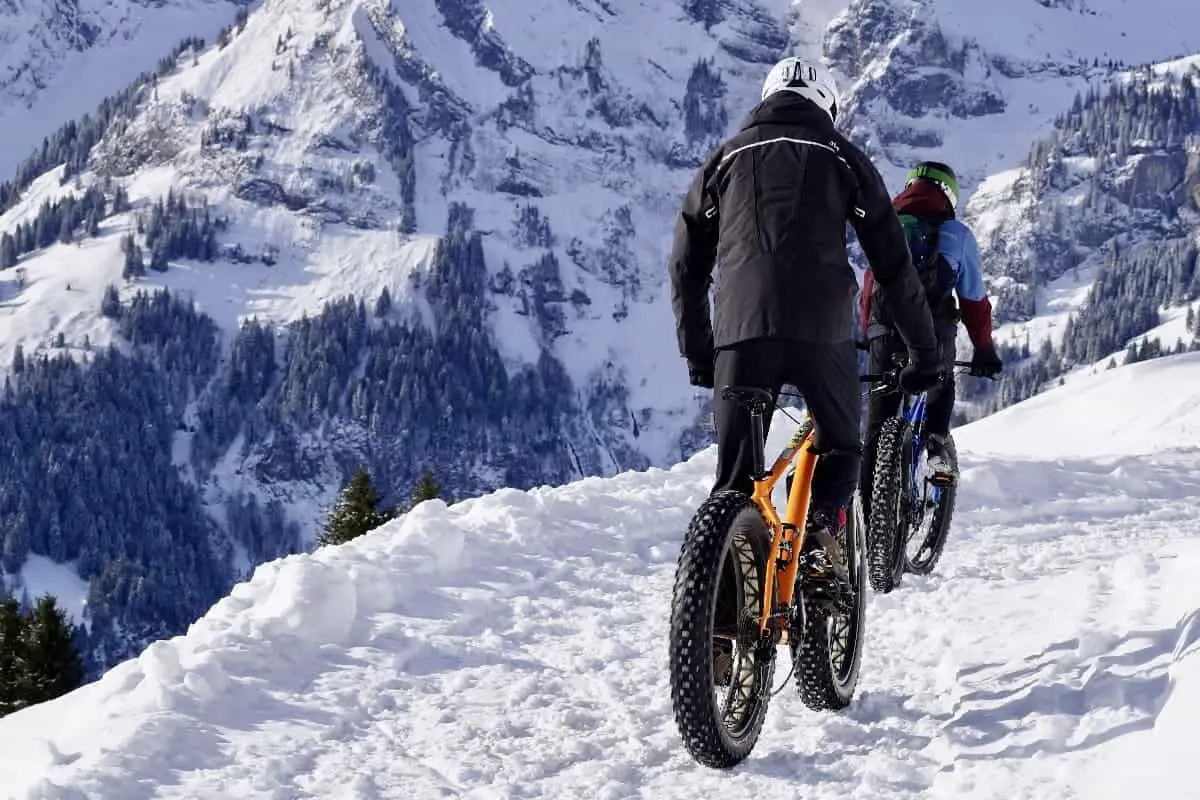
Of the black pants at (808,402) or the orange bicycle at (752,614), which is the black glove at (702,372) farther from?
the orange bicycle at (752,614)

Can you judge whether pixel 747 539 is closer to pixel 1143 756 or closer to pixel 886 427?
pixel 1143 756

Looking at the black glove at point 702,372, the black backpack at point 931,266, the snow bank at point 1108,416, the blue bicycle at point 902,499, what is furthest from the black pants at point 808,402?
the snow bank at point 1108,416

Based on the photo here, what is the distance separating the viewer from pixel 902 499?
8.85 metres

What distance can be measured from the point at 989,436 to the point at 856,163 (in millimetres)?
18221

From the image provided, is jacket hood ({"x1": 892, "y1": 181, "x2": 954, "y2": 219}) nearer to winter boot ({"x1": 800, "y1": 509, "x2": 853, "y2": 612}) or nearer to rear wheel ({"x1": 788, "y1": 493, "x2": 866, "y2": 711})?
rear wheel ({"x1": 788, "y1": 493, "x2": 866, "y2": 711})

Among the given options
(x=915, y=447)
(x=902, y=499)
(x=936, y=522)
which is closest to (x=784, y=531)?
(x=902, y=499)

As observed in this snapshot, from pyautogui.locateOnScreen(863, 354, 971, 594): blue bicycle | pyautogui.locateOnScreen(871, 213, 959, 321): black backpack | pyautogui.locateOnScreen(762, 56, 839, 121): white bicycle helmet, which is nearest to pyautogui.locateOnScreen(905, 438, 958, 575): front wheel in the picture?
pyautogui.locateOnScreen(863, 354, 971, 594): blue bicycle

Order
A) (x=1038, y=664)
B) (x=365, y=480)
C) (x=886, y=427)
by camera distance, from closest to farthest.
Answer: (x=1038, y=664)
(x=886, y=427)
(x=365, y=480)

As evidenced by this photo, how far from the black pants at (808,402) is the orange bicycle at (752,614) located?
0.27 ft

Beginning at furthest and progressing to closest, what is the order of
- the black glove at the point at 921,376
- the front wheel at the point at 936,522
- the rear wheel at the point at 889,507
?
the front wheel at the point at 936,522 → the rear wheel at the point at 889,507 → the black glove at the point at 921,376

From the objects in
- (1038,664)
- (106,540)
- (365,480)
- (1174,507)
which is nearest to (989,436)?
(1174,507)

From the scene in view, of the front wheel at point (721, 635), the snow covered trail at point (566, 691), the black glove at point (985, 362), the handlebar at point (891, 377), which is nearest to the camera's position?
the front wheel at point (721, 635)

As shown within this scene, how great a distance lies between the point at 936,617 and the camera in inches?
303

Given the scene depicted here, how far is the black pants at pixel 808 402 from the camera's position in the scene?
5520 millimetres
